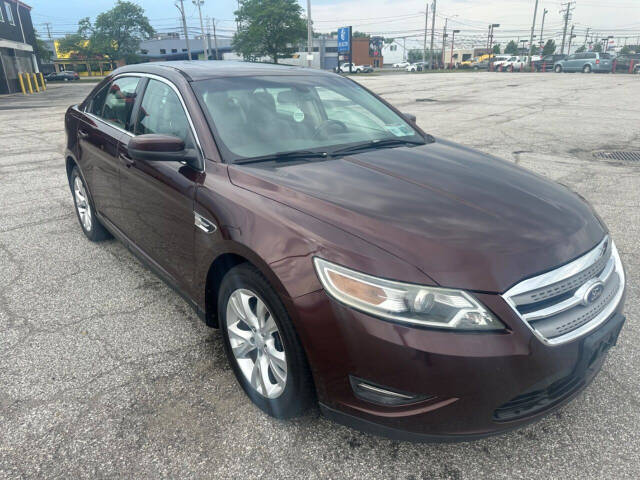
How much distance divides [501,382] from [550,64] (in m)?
55.4

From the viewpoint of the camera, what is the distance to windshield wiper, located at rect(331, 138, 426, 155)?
9.19ft

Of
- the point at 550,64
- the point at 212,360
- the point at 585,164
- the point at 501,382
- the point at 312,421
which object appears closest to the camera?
the point at 501,382

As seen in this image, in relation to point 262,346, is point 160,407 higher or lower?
lower

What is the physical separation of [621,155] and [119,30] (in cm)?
7967

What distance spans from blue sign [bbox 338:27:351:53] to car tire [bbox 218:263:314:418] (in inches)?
2303

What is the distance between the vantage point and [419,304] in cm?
170

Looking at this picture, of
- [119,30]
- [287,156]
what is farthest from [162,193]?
[119,30]

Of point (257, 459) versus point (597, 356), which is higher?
point (597, 356)

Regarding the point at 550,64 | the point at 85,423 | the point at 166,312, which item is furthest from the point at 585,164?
the point at 550,64

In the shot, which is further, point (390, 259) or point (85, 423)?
point (85, 423)

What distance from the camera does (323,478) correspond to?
1977mm

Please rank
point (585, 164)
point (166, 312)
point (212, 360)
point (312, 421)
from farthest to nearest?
1. point (585, 164)
2. point (166, 312)
3. point (212, 360)
4. point (312, 421)

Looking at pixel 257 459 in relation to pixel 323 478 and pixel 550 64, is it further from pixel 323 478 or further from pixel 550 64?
pixel 550 64

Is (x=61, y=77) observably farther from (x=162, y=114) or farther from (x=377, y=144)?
(x=377, y=144)
